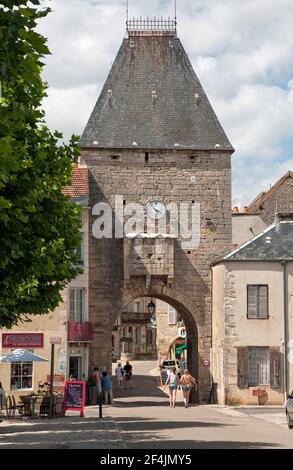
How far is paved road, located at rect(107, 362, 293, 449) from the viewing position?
1628 cm

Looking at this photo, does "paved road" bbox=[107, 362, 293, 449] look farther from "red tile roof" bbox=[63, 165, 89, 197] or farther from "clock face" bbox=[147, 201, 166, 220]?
"red tile roof" bbox=[63, 165, 89, 197]

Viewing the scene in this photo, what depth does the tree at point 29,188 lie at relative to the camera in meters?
8.62

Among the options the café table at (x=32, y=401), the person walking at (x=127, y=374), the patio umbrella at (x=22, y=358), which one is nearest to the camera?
the café table at (x=32, y=401)

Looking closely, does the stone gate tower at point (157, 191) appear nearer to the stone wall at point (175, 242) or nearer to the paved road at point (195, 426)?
the stone wall at point (175, 242)

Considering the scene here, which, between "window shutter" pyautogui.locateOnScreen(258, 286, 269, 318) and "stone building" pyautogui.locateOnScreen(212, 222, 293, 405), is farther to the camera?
"window shutter" pyautogui.locateOnScreen(258, 286, 269, 318)

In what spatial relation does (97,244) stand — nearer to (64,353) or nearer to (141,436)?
(64,353)

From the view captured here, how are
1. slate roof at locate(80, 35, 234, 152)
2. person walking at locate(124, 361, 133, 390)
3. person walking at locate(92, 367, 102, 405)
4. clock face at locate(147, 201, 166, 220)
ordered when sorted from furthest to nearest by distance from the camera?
person walking at locate(124, 361, 133, 390) → slate roof at locate(80, 35, 234, 152) → clock face at locate(147, 201, 166, 220) → person walking at locate(92, 367, 102, 405)

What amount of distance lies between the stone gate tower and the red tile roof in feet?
1.11

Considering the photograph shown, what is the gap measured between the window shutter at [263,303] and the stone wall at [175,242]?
3.23 metres

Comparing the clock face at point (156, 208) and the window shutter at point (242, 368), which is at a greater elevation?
the clock face at point (156, 208)

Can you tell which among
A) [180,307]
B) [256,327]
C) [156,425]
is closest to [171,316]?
[180,307]

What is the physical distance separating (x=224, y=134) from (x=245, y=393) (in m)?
10.3

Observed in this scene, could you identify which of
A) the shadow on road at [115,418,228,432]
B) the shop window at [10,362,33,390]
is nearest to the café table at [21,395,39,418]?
the shadow on road at [115,418,228,432]

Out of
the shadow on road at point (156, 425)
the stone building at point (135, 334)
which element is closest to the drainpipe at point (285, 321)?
the shadow on road at point (156, 425)
